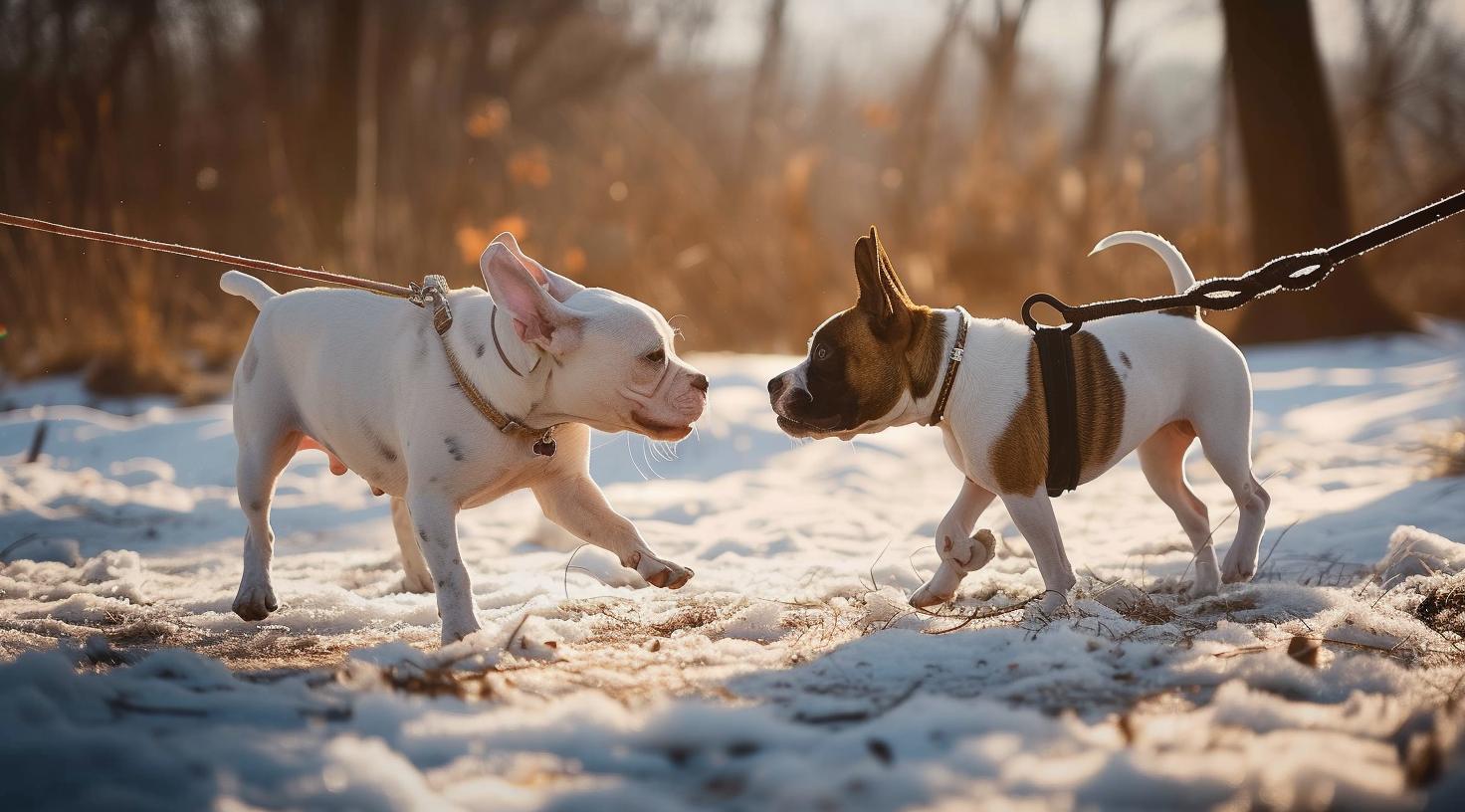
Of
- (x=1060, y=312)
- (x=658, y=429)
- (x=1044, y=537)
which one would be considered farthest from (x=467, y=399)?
(x=1060, y=312)

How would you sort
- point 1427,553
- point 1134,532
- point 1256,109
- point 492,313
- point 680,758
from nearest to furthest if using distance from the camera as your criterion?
point 680,758, point 492,313, point 1427,553, point 1134,532, point 1256,109

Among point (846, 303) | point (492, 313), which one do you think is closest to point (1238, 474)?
point (492, 313)

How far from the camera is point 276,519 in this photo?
21.1 ft

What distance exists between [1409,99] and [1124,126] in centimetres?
2064

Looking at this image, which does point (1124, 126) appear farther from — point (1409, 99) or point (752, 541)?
point (752, 541)

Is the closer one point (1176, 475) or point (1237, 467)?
point (1237, 467)

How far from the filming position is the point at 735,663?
3.27 metres

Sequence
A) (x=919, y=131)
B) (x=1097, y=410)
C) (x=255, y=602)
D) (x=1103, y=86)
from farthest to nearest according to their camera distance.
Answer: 1. (x=1103, y=86)
2. (x=919, y=131)
3. (x=255, y=602)
4. (x=1097, y=410)

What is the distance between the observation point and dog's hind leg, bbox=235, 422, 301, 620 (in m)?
4.07

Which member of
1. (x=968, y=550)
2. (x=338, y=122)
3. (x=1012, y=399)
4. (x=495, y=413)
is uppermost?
(x=338, y=122)

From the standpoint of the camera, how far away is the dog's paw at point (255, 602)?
405 centimetres

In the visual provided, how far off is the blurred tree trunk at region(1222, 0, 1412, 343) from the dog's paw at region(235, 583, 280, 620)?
32.5 feet

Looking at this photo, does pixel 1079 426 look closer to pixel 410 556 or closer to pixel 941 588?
pixel 941 588

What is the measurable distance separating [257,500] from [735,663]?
2.06 m
